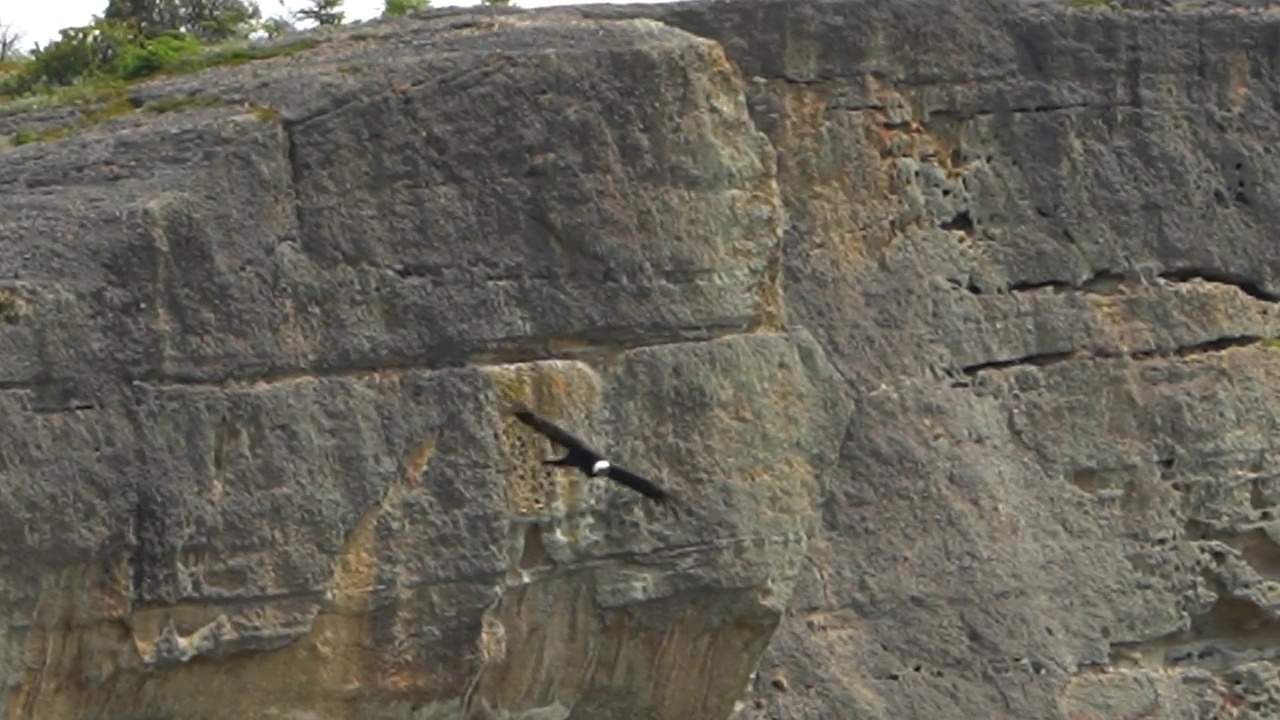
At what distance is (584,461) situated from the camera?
9.84 meters

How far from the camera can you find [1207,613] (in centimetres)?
1249

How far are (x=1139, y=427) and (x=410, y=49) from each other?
14.4 ft

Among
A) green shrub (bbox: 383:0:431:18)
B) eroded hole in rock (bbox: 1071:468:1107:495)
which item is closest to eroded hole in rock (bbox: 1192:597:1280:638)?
eroded hole in rock (bbox: 1071:468:1107:495)

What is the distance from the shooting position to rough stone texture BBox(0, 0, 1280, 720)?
29.7 feet

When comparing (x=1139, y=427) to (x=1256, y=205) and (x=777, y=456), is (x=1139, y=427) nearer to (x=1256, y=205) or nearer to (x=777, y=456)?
(x=1256, y=205)

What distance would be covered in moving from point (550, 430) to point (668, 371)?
56 cm

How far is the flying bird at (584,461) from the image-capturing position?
9711mm

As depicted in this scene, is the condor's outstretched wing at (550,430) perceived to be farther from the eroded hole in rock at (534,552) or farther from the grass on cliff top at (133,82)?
the grass on cliff top at (133,82)

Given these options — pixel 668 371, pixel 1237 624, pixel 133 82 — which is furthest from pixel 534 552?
pixel 1237 624

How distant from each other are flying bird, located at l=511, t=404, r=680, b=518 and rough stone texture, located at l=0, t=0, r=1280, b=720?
55 mm

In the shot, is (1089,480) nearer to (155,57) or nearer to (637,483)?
(637,483)

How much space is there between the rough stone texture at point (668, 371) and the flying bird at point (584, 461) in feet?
0.18

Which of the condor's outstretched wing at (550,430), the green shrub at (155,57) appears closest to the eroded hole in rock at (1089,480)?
the condor's outstretched wing at (550,430)

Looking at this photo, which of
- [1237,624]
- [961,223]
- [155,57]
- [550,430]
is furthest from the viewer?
[1237,624]
